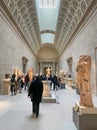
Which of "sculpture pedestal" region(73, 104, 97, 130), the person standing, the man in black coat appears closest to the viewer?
"sculpture pedestal" region(73, 104, 97, 130)

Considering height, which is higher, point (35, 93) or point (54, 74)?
point (54, 74)

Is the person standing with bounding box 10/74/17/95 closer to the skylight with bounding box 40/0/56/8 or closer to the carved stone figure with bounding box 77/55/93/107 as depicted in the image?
the carved stone figure with bounding box 77/55/93/107

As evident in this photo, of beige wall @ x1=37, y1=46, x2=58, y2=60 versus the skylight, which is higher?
the skylight

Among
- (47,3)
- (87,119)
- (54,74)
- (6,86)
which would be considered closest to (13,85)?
(6,86)

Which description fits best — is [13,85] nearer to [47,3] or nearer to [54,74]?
[54,74]

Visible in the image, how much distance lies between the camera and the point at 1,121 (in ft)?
20.1

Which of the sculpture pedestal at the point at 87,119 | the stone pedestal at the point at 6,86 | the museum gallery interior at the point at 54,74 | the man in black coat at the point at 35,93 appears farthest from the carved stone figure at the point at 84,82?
the stone pedestal at the point at 6,86

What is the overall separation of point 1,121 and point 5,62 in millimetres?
10827

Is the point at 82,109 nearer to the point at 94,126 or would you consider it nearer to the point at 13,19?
the point at 94,126

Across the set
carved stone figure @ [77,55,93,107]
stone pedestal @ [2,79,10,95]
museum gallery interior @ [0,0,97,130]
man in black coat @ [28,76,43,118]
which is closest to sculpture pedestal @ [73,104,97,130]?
museum gallery interior @ [0,0,97,130]

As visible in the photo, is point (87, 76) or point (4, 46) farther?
point (4, 46)

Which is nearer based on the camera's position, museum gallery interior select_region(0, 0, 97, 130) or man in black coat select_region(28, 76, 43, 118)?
museum gallery interior select_region(0, 0, 97, 130)

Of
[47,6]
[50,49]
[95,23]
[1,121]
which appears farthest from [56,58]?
[1,121]

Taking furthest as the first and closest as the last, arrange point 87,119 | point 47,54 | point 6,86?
point 47,54 → point 6,86 → point 87,119
